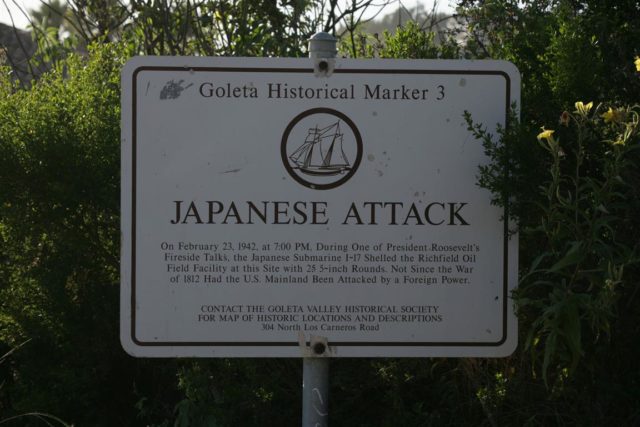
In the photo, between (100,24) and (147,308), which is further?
(100,24)

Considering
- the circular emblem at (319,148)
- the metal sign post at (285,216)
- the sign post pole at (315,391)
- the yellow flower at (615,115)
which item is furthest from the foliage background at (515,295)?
the sign post pole at (315,391)

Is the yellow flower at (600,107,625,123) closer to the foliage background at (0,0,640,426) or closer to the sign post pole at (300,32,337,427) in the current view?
the foliage background at (0,0,640,426)

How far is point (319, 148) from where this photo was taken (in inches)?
112

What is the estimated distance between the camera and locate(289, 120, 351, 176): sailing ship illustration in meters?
2.85

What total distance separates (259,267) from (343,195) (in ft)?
1.06

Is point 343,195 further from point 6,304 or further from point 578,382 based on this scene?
point 6,304


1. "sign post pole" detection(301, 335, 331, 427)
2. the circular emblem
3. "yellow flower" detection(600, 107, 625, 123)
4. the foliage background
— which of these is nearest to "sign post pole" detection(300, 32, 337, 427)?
"sign post pole" detection(301, 335, 331, 427)

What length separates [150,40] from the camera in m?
5.31

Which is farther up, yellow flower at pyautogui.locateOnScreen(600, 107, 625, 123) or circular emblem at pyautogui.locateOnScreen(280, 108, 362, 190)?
yellow flower at pyautogui.locateOnScreen(600, 107, 625, 123)

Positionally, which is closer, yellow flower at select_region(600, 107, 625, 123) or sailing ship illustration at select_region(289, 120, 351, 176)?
yellow flower at select_region(600, 107, 625, 123)

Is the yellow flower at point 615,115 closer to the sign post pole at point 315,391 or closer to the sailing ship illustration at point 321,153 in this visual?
the sailing ship illustration at point 321,153

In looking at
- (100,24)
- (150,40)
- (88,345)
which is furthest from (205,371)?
(100,24)

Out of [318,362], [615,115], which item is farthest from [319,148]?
[615,115]

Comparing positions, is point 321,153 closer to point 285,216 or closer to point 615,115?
Result: point 285,216
